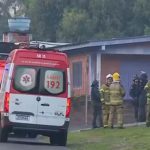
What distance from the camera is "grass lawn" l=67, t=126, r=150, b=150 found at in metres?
19.8

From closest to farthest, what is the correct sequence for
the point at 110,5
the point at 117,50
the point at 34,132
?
the point at 34,132 → the point at 117,50 → the point at 110,5

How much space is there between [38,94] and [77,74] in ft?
60.7

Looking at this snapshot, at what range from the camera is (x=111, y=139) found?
21.8 metres

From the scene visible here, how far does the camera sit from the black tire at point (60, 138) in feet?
72.2

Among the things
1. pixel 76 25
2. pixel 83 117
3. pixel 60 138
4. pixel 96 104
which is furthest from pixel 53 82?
pixel 76 25

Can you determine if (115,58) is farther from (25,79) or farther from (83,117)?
(25,79)

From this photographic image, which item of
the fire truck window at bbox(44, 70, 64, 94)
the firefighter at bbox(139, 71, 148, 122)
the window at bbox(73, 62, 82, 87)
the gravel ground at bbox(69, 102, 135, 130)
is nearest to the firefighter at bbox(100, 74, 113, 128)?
the firefighter at bbox(139, 71, 148, 122)

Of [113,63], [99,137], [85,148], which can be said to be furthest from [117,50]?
[85,148]

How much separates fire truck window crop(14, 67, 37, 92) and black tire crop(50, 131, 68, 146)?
1620mm

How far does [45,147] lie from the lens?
69.2ft

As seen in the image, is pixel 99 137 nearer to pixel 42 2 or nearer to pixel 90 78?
pixel 90 78

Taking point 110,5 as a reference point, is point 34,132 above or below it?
below

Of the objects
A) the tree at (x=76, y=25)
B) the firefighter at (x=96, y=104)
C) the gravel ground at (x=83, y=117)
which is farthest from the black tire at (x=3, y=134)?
the tree at (x=76, y=25)

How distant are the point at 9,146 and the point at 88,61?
1771 cm
